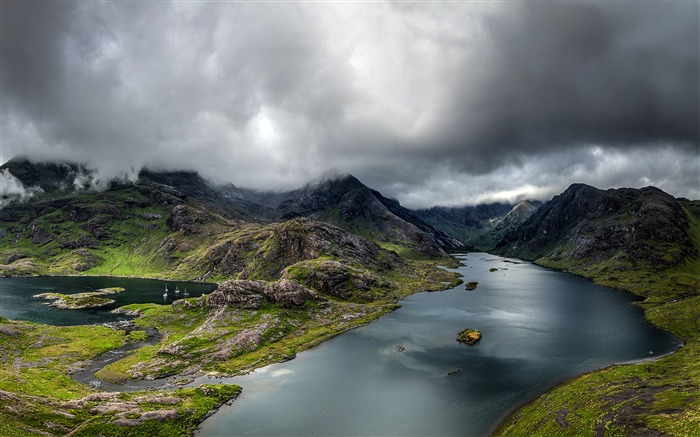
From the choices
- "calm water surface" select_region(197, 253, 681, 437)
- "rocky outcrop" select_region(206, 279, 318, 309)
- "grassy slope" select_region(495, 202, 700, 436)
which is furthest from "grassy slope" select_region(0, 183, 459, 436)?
"grassy slope" select_region(495, 202, 700, 436)

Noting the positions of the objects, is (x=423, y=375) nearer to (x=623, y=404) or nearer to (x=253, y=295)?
(x=623, y=404)

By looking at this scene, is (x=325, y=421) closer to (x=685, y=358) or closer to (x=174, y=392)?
(x=174, y=392)

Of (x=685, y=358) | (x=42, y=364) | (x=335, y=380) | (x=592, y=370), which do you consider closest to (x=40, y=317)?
(x=42, y=364)

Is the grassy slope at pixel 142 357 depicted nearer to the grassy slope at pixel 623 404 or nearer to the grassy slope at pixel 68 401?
the grassy slope at pixel 68 401

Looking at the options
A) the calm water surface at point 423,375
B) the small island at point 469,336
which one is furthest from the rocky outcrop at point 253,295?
the small island at point 469,336

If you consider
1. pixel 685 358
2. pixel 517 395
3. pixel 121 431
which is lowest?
pixel 121 431
